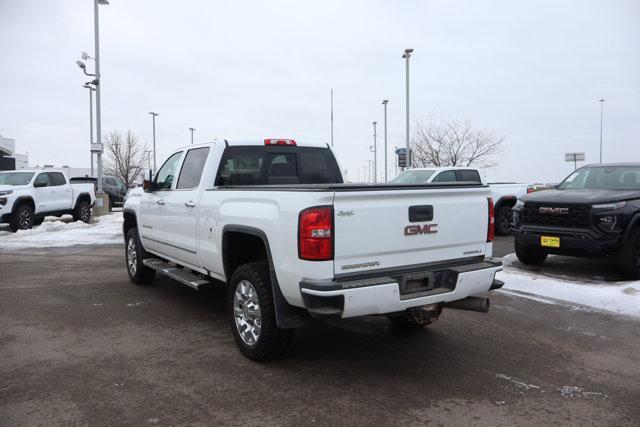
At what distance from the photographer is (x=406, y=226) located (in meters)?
4.12

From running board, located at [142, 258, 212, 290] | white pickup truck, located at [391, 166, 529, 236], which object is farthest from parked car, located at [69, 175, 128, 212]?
running board, located at [142, 258, 212, 290]

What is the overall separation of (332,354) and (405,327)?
102cm

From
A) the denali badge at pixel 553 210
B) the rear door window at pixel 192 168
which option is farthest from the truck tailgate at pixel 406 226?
the denali badge at pixel 553 210

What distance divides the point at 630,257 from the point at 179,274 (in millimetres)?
6445

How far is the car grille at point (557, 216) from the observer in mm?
8039

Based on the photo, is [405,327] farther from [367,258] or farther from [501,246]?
[501,246]

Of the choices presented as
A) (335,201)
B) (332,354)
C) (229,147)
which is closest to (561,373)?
(332,354)

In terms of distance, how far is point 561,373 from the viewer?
14.5 feet

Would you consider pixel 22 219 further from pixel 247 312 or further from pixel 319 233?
pixel 319 233

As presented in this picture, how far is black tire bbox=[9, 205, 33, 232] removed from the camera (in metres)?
15.5

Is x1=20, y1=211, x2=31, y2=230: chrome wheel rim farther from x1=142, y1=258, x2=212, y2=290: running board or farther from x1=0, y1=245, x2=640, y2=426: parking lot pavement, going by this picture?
x1=142, y1=258, x2=212, y2=290: running board

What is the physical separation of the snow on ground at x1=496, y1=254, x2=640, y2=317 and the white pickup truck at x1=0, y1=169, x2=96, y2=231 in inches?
546

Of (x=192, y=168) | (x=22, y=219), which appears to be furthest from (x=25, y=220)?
(x=192, y=168)

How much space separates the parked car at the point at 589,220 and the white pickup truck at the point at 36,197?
13900 millimetres
